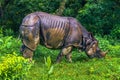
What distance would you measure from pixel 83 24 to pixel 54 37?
5.54m

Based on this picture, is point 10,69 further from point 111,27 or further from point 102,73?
point 111,27

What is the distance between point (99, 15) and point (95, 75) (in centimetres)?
706

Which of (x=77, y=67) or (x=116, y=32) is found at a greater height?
(x=77, y=67)

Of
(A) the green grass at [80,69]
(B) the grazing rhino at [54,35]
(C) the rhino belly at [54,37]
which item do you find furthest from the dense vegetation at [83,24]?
(C) the rhino belly at [54,37]

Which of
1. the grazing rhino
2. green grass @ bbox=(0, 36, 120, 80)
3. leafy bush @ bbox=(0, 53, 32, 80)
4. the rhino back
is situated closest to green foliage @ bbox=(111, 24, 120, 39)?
green grass @ bbox=(0, 36, 120, 80)

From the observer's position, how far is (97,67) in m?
12.0

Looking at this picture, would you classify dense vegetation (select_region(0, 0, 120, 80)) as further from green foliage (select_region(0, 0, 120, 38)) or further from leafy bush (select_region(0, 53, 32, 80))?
leafy bush (select_region(0, 53, 32, 80))

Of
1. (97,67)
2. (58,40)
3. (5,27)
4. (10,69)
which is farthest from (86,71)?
(5,27)

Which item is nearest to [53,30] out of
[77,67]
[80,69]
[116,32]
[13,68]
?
[77,67]

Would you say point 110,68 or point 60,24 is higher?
point 60,24

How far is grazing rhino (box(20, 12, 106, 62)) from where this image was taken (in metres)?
12.3

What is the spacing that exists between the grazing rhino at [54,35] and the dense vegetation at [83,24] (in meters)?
0.41

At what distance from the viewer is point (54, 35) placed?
1267cm

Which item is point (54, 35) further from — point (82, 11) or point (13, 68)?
point (82, 11)
